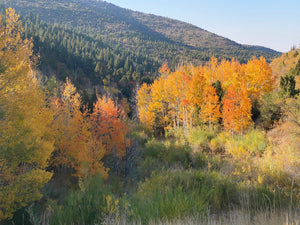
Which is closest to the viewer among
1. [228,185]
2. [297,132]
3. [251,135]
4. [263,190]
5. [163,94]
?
[263,190]

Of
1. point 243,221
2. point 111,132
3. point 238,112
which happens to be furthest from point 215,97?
point 243,221

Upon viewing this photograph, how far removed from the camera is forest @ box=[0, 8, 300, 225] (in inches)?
133

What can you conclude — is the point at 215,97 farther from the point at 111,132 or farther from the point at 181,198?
the point at 181,198

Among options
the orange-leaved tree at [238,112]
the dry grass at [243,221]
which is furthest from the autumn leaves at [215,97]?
the dry grass at [243,221]

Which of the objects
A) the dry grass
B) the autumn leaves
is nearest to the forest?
the dry grass

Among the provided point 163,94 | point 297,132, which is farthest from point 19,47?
point 163,94

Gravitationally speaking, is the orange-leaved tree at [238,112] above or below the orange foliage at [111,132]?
above

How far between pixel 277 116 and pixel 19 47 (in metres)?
18.9

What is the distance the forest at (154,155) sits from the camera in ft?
11.1

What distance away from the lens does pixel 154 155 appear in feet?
46.5

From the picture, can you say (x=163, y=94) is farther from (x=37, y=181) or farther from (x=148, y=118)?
(x=37, y=181)

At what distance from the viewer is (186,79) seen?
65.9 feet

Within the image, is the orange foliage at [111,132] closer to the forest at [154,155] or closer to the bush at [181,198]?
the forest at [154,155]

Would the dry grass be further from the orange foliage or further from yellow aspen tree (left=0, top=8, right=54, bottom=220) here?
the orange foliage
